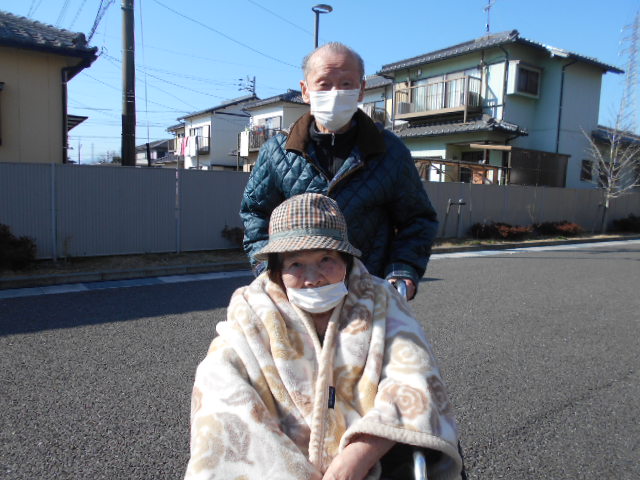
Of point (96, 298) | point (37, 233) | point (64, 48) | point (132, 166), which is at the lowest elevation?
point (96, 298)

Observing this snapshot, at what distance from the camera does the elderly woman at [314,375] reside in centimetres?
140

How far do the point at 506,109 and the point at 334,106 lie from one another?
2148cm

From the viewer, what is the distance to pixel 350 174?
6.27 ft

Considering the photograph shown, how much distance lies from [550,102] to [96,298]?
70.3 ft

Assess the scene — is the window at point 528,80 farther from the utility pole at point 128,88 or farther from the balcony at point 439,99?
the utility pole at point 128,88

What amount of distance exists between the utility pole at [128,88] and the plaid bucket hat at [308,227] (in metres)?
9.59

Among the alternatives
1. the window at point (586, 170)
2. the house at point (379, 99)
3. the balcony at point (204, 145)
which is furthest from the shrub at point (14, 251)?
the balcony at point (204, 145)

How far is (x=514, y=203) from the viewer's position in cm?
1786

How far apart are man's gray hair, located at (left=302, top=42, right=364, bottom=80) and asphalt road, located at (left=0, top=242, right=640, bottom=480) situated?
216cm

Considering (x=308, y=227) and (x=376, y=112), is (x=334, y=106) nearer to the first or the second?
(x=308, y=227)

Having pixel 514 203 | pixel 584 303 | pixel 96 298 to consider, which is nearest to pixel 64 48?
pixel 96 298

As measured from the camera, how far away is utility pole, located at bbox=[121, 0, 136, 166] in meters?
9.94

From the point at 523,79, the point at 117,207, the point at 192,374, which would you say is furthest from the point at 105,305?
the point at 523,79

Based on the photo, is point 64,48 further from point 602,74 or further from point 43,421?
point 602,74
